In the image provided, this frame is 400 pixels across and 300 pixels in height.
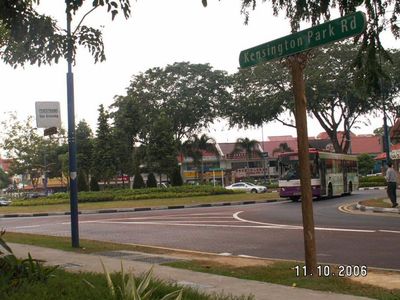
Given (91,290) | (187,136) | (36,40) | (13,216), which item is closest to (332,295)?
(91,290)

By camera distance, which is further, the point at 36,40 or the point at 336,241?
the point at 336,241

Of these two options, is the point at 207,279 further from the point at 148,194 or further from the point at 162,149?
the point at 162,149

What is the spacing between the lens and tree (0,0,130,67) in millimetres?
6195

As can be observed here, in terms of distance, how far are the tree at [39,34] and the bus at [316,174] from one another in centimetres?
2052

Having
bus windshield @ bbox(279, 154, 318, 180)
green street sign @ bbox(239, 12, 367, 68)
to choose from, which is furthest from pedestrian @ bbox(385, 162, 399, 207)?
green street sign @ bbox(239, 12, 367, 68)

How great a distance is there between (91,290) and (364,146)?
308 ft

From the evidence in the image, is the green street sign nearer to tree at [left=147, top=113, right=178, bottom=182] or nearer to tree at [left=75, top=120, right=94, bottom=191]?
tree at [left=147, top=113, right=178, bottom=182]

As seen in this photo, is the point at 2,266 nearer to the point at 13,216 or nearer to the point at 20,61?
the point at 20,61

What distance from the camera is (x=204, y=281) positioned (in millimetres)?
7348

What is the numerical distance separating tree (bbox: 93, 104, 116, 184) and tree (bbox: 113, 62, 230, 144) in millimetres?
6725

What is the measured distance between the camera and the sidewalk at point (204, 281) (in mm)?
6238

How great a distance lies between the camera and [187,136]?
56.5 meters

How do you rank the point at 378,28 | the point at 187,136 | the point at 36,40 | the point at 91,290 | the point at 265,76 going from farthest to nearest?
1. the point at 187,136
2. the point at 265,76
3. the point at 378,28
4. the point at 36,40
5. the point at 91,290

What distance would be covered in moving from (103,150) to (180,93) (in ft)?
39.7
